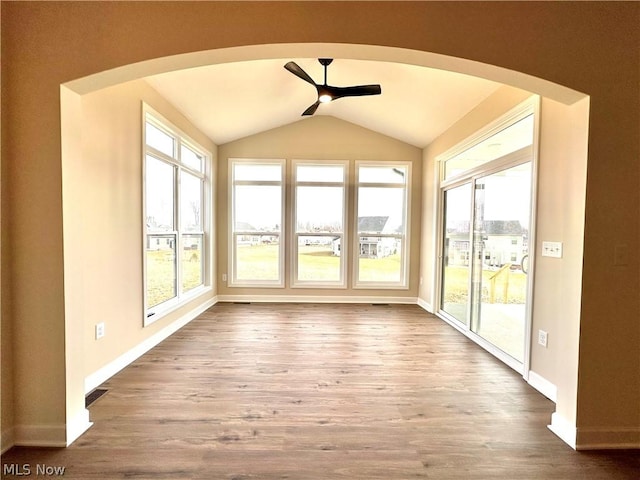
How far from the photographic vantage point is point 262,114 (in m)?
4.45

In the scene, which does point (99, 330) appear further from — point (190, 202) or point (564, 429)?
point (564, 429)

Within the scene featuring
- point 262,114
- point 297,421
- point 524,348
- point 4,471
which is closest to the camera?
point 4,471

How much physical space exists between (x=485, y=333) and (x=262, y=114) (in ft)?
13.4

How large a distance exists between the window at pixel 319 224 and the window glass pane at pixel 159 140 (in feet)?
6.85

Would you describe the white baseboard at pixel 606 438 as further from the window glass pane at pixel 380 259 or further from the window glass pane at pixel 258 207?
the window glass pane at pixel 258 207

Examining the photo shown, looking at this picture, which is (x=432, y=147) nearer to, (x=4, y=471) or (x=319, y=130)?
(x=319, y=130)

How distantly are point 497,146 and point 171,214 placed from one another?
12.6 ft

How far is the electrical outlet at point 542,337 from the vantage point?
7.98ft

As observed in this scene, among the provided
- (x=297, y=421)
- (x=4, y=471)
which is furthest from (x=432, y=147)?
(x=4, y=471)

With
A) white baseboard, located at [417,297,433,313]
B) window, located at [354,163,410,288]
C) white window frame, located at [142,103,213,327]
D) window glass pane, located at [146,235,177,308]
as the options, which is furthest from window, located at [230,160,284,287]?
white baseboard, located at [417,297,433,313]

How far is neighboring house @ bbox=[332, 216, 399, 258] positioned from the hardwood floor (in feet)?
7.27

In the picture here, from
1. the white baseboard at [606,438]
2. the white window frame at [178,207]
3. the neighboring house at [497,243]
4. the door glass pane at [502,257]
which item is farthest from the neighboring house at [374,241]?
the white baseboard at [606,438]

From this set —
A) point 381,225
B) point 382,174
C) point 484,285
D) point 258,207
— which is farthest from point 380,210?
point 484,285

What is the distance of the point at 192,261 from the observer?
14.9 feet
